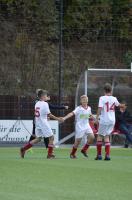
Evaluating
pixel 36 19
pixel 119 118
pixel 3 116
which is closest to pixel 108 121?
pixel 119 118

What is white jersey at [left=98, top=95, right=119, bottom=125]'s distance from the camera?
67.3ft

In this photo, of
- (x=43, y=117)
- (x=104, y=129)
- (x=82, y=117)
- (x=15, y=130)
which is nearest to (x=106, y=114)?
(x=104, y=129)

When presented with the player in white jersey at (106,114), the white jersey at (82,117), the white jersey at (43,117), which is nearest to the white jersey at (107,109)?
the player in white jersey at (106,114)

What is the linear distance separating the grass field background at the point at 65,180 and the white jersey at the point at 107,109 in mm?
1343

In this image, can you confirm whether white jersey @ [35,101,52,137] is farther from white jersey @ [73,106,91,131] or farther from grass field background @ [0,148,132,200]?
grass field background @ [0,148,132,200]

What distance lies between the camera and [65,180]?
14.2 m

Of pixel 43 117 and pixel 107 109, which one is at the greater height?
pixel 107 109

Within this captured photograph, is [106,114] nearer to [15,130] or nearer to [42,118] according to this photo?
[42,118]

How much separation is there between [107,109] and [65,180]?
6.58 meters

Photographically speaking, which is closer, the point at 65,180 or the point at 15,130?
the point at 65,180

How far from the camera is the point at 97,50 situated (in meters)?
37.5

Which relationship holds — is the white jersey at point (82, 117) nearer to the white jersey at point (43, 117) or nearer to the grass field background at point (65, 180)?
the white jersey at point (43, 117)

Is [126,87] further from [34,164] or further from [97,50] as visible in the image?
[34,164]

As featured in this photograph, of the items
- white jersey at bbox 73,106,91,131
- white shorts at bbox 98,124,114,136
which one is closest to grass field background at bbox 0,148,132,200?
white shorts at bbox 98,124,114,136
